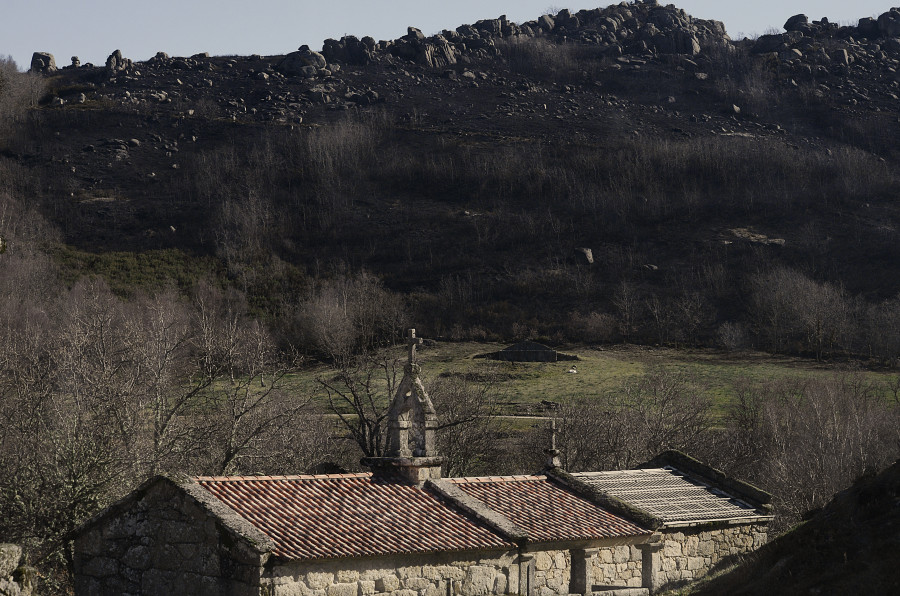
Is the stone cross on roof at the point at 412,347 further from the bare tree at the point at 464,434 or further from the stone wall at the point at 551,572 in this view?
the bare tree at the point at 464,434

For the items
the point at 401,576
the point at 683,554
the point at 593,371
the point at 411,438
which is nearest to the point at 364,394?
the point at 593,371

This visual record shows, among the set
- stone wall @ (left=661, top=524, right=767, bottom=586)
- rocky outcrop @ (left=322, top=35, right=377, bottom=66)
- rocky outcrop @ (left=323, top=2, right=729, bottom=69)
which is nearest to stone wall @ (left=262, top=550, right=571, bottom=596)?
stone wall @ (left=661, top=524, right=767, bottom=586)

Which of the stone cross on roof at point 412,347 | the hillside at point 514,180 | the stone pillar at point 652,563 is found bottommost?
the stone pillar at point 652,563

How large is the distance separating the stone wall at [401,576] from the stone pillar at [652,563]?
332 centimetres

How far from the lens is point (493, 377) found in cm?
6500

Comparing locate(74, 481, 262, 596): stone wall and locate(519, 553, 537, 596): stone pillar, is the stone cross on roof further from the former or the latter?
locate(74, 481, 262, 596): stone wall

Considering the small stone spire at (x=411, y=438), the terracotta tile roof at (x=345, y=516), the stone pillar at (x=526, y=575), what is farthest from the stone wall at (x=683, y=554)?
the small stone spire at (x=411, y=438)

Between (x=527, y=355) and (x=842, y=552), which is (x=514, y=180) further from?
(x=842, y=552)

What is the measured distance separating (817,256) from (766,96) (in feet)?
198

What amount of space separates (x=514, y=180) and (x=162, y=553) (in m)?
112

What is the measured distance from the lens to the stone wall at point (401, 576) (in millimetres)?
16016

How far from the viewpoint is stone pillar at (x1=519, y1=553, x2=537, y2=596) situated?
18.6 metres

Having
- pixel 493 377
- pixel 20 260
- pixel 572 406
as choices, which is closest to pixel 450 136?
pixel 20 260

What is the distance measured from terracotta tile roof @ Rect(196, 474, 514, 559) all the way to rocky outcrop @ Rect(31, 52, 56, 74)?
553 ft
